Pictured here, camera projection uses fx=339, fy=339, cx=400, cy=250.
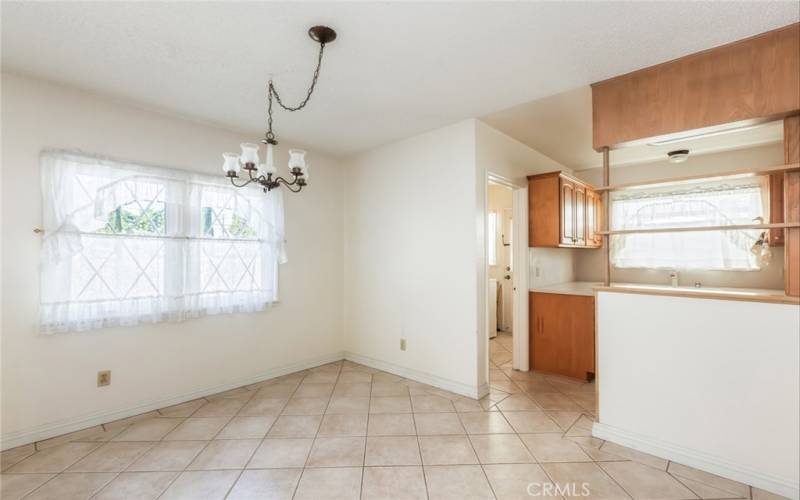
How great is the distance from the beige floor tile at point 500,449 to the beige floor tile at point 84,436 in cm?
262

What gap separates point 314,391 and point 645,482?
2.61 meters

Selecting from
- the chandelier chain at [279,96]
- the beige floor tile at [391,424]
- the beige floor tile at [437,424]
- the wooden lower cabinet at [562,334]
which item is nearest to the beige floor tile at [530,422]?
→ the beige floor tile at [437,424]

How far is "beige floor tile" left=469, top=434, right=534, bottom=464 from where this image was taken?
2141mm

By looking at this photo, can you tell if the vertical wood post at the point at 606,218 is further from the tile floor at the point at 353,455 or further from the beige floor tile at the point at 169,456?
the beige floor tile at the point at 169,456

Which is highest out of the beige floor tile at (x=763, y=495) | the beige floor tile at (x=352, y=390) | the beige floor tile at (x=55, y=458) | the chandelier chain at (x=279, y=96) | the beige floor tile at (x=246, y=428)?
the chandelier chain at (x=279, y=96)

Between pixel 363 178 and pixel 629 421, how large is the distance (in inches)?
136

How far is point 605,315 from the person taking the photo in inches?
96.0

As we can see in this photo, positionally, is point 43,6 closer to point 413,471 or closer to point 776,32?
point 413,471

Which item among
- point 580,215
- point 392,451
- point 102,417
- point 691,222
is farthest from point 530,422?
point 691,222

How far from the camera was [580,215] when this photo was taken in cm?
420

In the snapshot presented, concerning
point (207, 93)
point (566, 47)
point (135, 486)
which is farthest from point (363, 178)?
point (135, 486)

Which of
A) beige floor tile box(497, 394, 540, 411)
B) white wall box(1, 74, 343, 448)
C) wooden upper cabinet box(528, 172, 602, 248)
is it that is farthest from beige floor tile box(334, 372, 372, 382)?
wooden upper cabinet box(528, 172, 602, 248)

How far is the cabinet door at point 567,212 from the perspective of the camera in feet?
12.4

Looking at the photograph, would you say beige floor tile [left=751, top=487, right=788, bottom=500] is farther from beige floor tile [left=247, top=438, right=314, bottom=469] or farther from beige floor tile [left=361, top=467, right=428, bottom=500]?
beige floor tile [left=247, top=438, right=314, bottom=469]
